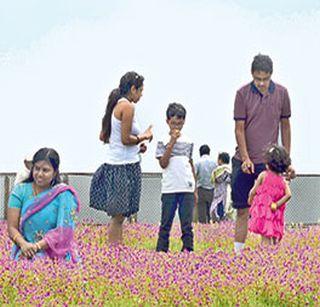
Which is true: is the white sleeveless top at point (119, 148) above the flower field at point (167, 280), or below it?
above

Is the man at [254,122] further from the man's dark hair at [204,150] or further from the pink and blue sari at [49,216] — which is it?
A: the man's dark hair at [204,150]

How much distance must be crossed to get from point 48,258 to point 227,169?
9.92 meters

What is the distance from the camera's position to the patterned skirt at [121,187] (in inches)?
396

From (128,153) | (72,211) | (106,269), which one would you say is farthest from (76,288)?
(128,153)

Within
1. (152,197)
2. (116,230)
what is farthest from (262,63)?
(152,197)

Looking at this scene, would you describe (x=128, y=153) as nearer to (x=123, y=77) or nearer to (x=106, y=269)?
(x=123, y=77)

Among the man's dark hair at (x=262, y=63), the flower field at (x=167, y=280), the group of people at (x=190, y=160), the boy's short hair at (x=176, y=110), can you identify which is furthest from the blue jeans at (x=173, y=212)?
the flower field at (x=167, y=280)

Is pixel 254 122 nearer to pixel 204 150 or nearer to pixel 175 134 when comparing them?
pixel 175 134

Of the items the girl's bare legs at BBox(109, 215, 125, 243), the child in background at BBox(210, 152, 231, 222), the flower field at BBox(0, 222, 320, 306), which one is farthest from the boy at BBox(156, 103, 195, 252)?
the child in background at BBox(210, 152, 231, 222)

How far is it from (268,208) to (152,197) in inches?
395

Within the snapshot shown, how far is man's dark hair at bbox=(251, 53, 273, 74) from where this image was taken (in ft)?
31.6

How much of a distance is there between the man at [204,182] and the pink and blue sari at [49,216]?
9.34 m

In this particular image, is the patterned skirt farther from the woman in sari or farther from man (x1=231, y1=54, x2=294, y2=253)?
the woman in sari

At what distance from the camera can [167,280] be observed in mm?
6824
